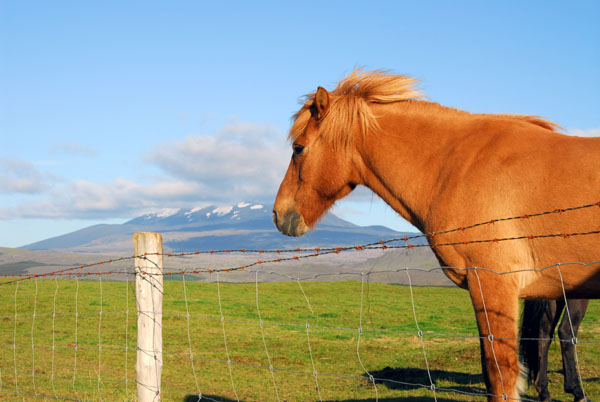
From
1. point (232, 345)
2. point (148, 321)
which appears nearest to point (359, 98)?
point (148, 321)

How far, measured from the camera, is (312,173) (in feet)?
15.8

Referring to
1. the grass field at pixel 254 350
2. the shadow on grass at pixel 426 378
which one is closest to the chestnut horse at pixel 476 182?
the grass field at pixel 254 350

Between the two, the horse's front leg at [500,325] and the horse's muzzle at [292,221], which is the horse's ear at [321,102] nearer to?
the horse's muzzle at [292,221]

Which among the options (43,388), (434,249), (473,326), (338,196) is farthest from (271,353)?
(434,249)

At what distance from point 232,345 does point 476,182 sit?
13.1 meters

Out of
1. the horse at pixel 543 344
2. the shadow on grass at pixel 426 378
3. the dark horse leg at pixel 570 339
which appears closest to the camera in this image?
the dark horse leg at pixel 570 339

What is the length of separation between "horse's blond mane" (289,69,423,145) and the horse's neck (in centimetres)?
16

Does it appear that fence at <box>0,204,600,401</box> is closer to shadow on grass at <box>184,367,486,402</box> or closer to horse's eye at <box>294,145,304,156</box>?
shadow on grass at <box>184,367,486,402</box>

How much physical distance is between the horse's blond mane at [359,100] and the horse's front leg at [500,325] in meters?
1.67

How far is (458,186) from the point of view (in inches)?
150

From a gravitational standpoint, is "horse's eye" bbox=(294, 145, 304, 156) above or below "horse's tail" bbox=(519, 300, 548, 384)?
above

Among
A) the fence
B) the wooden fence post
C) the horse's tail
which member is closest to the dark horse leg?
the horse's tail

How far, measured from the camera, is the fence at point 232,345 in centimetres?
493

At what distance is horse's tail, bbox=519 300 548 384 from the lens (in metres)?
7.35
